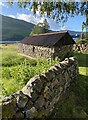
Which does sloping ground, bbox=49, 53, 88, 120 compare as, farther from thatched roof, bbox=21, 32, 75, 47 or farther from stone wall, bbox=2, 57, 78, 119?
thatched roof, bbox=21, 32, 75, 47

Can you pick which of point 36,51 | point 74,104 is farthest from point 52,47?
point 74,104

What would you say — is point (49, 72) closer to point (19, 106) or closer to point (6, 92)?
point (6, 92)

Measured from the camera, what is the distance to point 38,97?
285 inches

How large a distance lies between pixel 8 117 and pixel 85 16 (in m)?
15.7

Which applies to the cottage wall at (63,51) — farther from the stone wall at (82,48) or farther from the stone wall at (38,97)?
the stone wall at (38,97)

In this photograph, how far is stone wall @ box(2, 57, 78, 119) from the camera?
19.9ft

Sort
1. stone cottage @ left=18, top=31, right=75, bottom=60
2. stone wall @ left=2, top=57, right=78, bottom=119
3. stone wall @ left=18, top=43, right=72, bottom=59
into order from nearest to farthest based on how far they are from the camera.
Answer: stone wall @ left=2, top=57, right=78, bottom=119, stone wall @ left=18, top=43, right=72, bottom=59, stone cottage @ left=18, top=31, right=75, bottom=60

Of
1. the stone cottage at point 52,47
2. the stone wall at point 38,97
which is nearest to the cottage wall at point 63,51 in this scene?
the stone cottage at point 52,47

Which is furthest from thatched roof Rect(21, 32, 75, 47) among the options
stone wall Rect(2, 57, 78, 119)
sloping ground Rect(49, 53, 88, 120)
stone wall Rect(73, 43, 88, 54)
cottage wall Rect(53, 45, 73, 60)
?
stone wall Rect(2, 57, 78, 119)

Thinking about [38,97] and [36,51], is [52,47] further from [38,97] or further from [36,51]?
[38,97]

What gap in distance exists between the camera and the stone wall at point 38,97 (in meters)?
6.06

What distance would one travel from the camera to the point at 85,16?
65.1 feet

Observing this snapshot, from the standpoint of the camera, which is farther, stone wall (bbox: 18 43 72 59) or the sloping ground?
stone wall (bbox: 18 43 72 59)

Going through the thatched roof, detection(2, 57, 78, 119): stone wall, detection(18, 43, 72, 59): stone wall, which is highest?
the thatched roof
